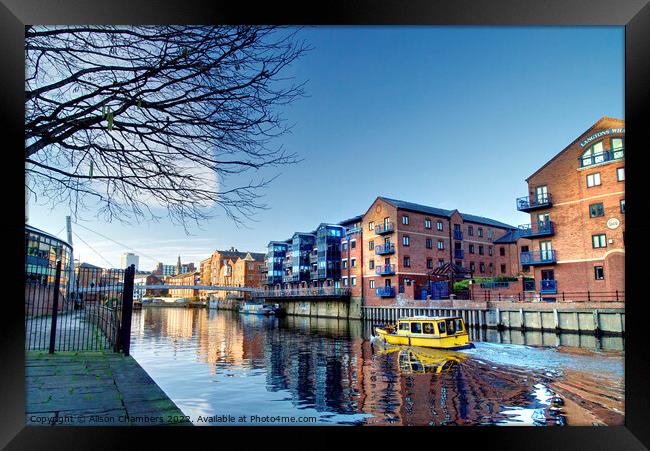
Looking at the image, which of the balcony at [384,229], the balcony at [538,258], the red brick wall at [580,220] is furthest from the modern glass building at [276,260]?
the red brick wall at [580,220]

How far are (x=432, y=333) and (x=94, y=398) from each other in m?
13.6

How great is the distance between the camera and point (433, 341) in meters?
15.9

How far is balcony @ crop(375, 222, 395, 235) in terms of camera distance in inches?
1094

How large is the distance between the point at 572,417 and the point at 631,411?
287 cm

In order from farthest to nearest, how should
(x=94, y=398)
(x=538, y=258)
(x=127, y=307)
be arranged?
(x=538, y=258) < (x=127, y=307) < (x=94, y=398)

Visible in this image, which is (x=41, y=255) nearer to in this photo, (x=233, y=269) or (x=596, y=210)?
(x=596, y=210)

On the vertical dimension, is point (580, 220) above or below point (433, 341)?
above

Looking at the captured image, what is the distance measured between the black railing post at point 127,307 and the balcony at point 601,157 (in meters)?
16.8

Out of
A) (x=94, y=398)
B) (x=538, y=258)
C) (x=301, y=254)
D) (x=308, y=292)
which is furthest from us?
(x=301, y=254)

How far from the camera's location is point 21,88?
14.5 feet

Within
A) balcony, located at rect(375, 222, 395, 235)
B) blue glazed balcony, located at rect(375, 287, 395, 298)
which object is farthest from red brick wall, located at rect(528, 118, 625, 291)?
blue glazed balcony, located at rect(375, 287, 395, 298)

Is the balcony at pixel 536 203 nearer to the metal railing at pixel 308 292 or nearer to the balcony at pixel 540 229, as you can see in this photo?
the balcony at pixel 540 229
